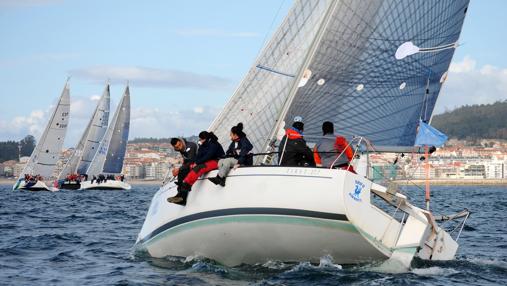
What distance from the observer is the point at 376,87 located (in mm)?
13445

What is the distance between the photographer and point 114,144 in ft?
222

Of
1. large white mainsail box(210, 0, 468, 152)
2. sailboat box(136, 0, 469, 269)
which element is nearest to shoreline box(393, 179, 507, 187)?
large white mainsail box(210, 0, 468, 152)

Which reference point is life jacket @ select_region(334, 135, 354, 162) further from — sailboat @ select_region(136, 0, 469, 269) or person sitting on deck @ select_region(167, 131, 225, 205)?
person sitting on deck @ select_region(167, 131, 225, 205)

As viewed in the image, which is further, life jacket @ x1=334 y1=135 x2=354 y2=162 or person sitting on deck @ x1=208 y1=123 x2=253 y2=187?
life jacket @ x1=334 y1=135 x2=354 y2=162

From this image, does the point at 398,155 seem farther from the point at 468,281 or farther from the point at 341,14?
the point at 468,281

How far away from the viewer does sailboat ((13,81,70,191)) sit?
61.3 m

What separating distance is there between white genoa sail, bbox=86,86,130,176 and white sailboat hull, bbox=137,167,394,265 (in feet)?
186

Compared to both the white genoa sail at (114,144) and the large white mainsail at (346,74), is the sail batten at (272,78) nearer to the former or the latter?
the large white mainsail at (346,74)

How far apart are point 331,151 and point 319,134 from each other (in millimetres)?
2620

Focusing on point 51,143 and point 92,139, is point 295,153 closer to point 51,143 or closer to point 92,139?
point 51,143

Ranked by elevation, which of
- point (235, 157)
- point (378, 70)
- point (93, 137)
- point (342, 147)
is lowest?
point (235, 157)

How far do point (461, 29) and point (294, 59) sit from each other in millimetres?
3577

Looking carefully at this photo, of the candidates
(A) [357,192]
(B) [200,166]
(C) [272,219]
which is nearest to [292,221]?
(C) [272,219]

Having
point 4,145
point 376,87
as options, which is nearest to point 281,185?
point 376,87
